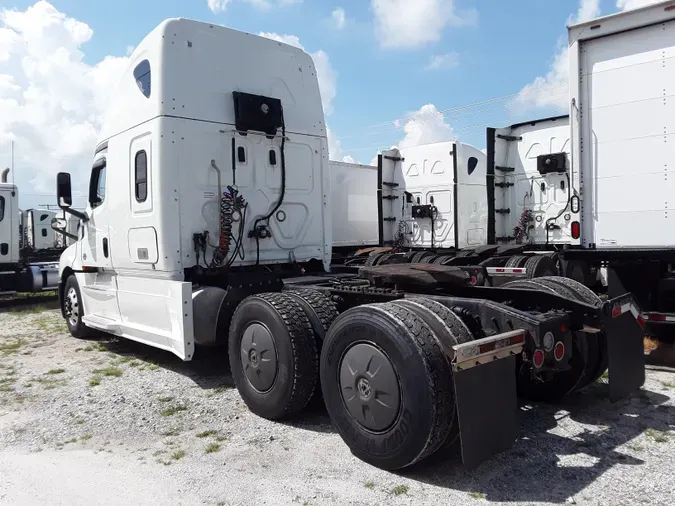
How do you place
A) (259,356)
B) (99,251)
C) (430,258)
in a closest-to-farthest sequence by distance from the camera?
(259,356) < (99,251) < (430,258)

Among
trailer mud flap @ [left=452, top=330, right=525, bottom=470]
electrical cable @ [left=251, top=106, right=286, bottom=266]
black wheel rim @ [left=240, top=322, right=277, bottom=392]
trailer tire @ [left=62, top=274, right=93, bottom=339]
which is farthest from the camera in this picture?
trailer tire @ [left=62, top=274, right=93, bottom=339]

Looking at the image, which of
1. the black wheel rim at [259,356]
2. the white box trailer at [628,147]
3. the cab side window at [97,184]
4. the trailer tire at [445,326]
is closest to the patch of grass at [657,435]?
the trailer tire at [445,326]

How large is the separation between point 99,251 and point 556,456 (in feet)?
19.8

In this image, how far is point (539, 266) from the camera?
28.8ft

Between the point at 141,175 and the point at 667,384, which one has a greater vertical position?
the point at 141,175

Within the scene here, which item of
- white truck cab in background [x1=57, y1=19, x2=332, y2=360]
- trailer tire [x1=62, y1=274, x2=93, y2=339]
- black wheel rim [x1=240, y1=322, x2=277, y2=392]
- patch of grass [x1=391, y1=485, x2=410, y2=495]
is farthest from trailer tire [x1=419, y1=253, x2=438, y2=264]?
patch of grass [x1=391, y1=485, x2=410, y2=495]

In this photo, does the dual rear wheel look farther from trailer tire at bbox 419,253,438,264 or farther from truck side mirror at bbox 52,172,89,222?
trailer tire at bbox 419,253,438,264

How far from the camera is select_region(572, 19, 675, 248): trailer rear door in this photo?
600 cm

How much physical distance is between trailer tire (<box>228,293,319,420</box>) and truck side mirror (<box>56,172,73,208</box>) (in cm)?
380

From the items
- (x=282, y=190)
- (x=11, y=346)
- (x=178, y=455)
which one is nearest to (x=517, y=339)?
(x=178, y=455)

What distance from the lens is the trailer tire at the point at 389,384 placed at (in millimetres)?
3498

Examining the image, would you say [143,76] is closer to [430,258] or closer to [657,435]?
[657,435]

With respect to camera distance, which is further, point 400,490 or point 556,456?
point 556,456

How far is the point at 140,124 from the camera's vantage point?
634 centimetres
